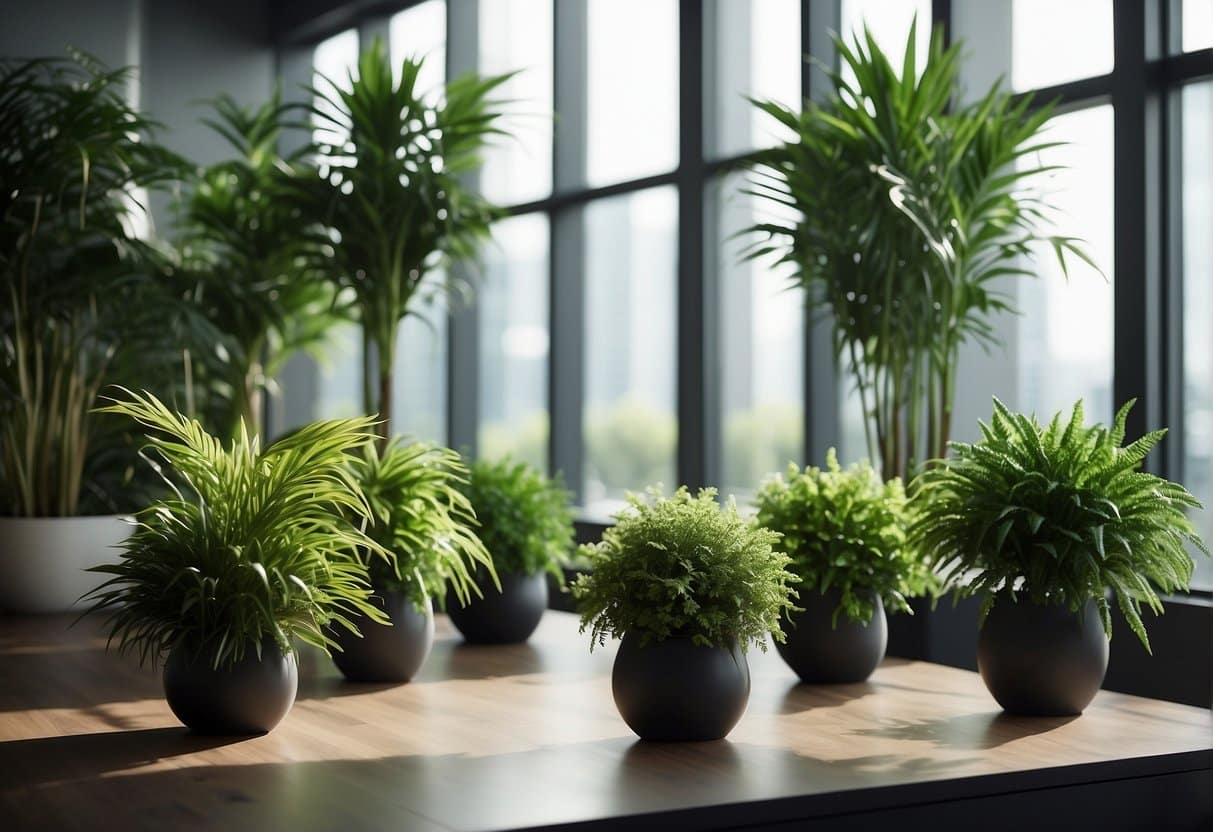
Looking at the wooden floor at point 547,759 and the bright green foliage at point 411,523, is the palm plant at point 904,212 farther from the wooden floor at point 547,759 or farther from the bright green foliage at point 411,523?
the bright green foliage at point 411,523

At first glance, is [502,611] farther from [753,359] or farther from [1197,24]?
[1197,24]

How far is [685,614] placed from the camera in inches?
111

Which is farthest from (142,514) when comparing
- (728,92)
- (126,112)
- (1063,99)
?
(728,92)

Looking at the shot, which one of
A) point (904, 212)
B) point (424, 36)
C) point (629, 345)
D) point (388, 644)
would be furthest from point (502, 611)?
point (424, 36)

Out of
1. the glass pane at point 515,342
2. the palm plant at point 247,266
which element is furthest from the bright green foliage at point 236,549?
the glass pane at point 515,342

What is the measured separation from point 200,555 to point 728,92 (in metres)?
3.58

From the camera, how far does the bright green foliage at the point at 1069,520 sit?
304 cm

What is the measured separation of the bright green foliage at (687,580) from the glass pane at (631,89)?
3.38m

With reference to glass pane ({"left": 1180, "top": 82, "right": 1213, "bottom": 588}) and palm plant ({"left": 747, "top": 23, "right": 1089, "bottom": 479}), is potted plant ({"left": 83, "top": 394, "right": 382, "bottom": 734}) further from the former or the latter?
glass pane ({"left": 1180, "top": 82, "right": 1213, "bottom": 588})

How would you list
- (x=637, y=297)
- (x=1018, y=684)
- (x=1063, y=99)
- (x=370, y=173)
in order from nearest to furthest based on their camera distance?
1. (x=1018, y=684)
2. (x=1063, y=99)
3. (x=370, y=173)
4. (x=637, y=297)

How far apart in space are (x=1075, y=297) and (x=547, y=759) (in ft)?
8.90

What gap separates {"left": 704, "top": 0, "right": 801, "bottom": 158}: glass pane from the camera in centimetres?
565

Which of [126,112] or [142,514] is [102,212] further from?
[142,514]

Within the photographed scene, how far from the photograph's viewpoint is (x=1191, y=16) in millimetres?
4082
